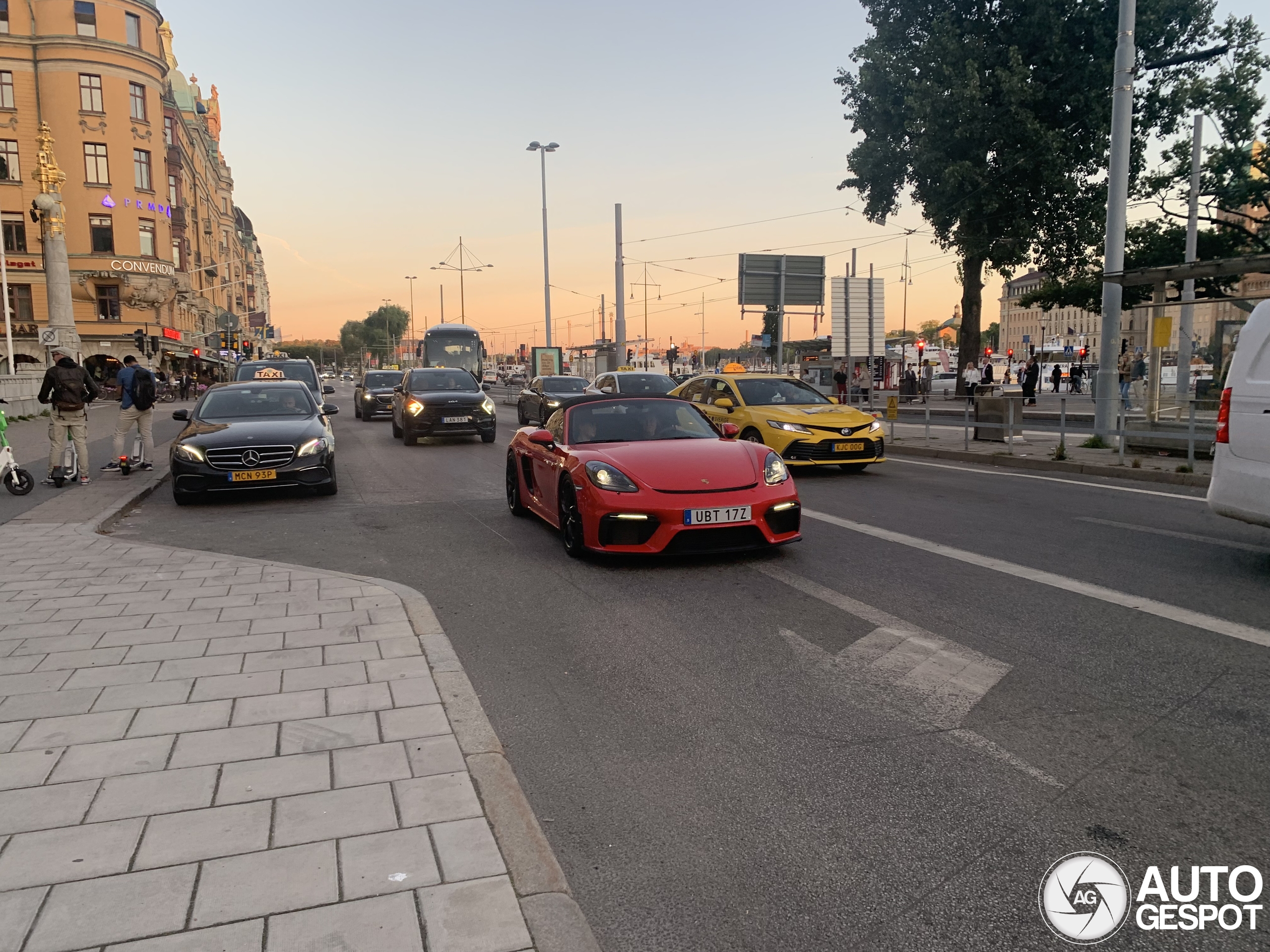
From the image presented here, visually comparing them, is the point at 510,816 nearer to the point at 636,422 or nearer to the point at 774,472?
the point at 774,472

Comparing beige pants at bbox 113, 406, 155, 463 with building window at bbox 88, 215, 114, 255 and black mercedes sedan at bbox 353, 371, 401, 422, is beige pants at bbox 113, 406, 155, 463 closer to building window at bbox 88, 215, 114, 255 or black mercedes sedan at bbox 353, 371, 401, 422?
black mercedes sedan at bbox 353, 371, 401, 422

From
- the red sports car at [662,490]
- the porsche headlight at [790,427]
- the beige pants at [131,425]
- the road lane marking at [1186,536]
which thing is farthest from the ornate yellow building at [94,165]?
the road lane marking at [1186,536]

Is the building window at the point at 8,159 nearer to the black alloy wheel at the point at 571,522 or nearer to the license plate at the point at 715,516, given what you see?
the black alloy wheel at the point at 571,522

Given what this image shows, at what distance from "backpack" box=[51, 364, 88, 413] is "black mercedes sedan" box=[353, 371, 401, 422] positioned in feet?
52.0

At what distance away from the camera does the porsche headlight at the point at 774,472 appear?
24.1 ft

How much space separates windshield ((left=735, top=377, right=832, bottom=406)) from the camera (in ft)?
45.7

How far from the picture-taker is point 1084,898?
8.92 feet

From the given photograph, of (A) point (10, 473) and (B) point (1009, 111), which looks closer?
(A) point (10, 473)

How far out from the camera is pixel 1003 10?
27.2 m

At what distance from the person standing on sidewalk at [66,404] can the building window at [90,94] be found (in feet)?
154

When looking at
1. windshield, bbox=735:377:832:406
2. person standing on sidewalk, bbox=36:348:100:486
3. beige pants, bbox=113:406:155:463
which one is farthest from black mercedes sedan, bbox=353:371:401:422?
windshield, bbox=735:377:832:406

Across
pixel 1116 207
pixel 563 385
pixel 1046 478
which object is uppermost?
pixel 1116 207

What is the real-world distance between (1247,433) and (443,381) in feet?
56.5

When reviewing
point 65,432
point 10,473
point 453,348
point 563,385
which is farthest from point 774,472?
point 453,348
